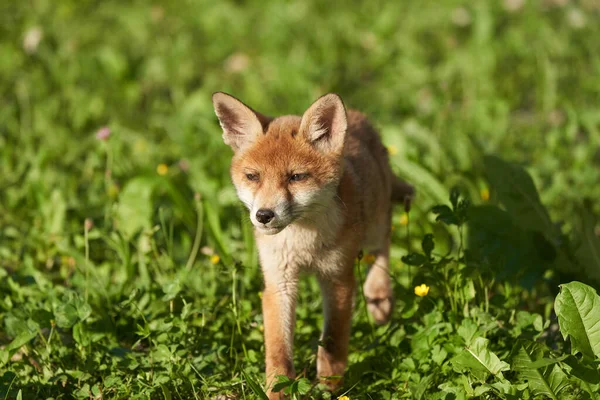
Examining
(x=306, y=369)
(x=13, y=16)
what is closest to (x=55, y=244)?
(x=306, y=369)

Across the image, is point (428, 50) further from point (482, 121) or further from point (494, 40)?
point (482, 121)

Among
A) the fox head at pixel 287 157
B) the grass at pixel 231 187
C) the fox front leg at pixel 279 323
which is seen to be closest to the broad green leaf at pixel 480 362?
the grass at pixel 231 187

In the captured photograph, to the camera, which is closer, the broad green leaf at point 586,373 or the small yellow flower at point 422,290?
the broad green leaf at point 586,373

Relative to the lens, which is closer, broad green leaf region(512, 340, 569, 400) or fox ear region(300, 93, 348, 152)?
broad green leaf region(512, 340, 569, 400)

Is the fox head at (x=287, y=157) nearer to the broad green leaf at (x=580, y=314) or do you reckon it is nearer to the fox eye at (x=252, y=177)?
the fox eye at (x=252, y=177)

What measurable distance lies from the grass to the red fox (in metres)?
0.22

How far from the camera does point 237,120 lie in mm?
4000

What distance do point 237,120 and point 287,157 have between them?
40cm

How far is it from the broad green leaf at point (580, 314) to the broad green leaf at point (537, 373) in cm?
17

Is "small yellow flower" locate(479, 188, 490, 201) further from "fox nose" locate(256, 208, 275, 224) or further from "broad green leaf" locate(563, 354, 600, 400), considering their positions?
"fox nose" locate(256, 208, 275, 224)

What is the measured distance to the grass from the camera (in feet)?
12.8

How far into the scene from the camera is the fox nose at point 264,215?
11.5 ft

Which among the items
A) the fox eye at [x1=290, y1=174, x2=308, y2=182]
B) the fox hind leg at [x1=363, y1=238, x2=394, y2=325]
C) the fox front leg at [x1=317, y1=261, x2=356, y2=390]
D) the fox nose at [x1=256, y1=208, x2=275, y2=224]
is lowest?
the fox hind leg at [x1=363, y1=238, x2=394, y2=325]

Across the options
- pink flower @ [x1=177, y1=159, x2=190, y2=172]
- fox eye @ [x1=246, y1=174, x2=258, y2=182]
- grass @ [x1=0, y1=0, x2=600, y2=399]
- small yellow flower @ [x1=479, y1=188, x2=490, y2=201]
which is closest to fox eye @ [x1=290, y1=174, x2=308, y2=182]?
fox eye @ [x1=246, y1=174, x2=258, y2=182]
